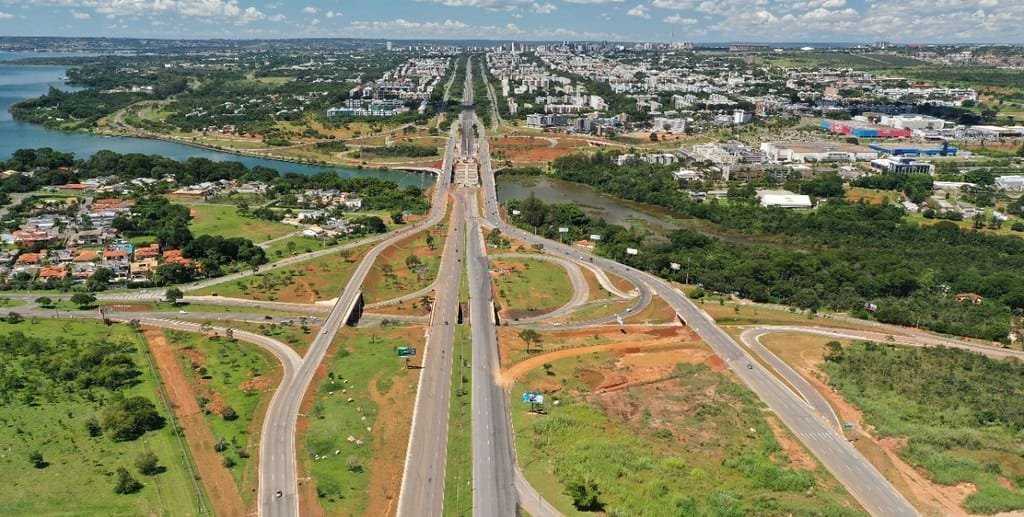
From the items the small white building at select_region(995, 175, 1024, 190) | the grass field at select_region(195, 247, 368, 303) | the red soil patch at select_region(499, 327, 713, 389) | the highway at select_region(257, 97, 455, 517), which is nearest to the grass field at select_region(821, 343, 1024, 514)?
the red soil patch at select_region(499, 327, 713, 389)

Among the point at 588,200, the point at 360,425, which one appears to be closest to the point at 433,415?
the point at 360,425

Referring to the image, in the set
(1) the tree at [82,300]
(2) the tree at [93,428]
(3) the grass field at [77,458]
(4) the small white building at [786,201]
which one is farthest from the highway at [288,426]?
(4) the small white building at [786,201]

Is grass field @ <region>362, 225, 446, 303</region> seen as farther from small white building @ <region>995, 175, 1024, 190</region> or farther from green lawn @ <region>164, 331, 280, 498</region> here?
small white building @ <region>995, 175, 1024, 190</region>

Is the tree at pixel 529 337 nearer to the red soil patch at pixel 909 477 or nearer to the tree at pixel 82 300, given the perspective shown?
the red soil patch at pixel 909 477

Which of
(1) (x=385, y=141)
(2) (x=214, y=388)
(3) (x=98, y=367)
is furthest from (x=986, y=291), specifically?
(1) (x=385, y=141)

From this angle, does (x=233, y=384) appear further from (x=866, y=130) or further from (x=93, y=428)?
(x=866, y=130)
